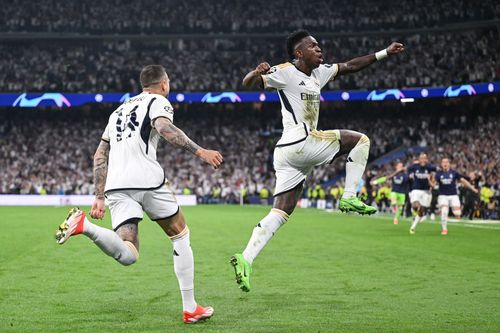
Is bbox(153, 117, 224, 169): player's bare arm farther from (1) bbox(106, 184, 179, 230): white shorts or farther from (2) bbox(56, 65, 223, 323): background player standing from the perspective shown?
(1) bbox(106, 184, 179, 230): white shorts

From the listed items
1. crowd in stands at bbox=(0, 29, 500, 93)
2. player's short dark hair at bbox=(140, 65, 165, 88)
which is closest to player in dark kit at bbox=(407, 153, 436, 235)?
player's short dark hair at bbox=(140, 65, 165, 88)

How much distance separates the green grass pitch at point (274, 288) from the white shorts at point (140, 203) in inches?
43.3

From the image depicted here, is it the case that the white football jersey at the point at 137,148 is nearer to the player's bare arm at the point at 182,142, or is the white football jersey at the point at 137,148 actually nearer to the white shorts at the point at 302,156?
the player's bare arm at the point at 182,142

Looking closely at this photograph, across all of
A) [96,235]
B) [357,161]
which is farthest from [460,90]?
[96,235]

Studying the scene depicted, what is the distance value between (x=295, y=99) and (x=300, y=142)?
0.52 m

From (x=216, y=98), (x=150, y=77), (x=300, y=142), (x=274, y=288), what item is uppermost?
(x=216, y=98)

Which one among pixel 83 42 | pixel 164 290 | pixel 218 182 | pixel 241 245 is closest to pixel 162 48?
pixel 83 42

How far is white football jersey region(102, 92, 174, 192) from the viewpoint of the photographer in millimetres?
7227

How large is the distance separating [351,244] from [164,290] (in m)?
9.32

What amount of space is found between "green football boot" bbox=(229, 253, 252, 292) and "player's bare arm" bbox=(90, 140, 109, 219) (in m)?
1.62

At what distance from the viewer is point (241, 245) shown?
1814cm

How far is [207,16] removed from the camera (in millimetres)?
61656

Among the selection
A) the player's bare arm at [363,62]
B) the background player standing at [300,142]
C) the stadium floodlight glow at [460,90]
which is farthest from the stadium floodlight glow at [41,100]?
the background player standing at [300,142]

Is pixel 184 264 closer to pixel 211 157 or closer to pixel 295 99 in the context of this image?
pixel 211 157
